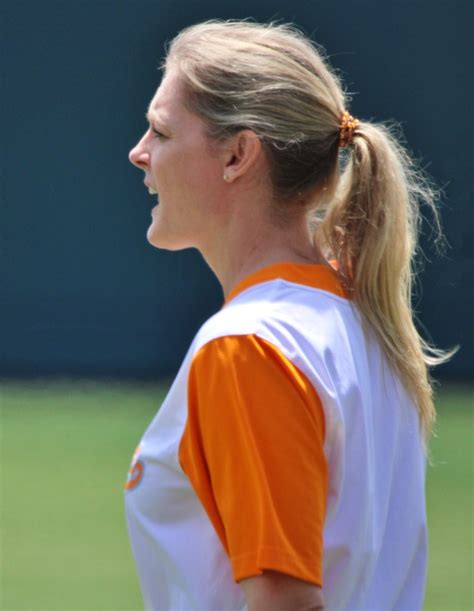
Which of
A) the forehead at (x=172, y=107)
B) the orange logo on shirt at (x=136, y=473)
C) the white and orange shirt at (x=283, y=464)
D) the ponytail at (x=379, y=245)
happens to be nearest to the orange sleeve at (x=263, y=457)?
the white and orange shirt at (x=283, y=464)

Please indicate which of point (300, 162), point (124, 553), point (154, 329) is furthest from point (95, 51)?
point (300, 162)

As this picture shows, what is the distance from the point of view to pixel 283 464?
1.38 metres

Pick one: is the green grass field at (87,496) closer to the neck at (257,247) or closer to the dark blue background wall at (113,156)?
the dark blue background wall at (113,156)

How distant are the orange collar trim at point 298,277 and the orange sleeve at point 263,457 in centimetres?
17

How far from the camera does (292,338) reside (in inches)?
56.5

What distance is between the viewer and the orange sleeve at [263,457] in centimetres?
137

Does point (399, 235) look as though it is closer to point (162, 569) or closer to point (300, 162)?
point (300, 162)

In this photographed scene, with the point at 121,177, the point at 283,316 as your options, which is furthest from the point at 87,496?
the point at 283,316

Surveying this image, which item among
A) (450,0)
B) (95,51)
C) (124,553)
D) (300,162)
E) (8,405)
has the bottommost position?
(8,405)

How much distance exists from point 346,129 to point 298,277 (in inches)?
11.2

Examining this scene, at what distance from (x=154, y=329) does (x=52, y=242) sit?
0.86 metres

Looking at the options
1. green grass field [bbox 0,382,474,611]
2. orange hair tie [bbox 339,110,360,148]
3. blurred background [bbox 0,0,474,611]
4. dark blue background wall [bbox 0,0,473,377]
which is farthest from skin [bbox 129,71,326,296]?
dark blue background wall [bbox 0,0,473,377]

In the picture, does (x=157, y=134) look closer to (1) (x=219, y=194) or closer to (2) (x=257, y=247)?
(1) (x=219, y=194)

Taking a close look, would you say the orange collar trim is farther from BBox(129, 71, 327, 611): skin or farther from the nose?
the nose
